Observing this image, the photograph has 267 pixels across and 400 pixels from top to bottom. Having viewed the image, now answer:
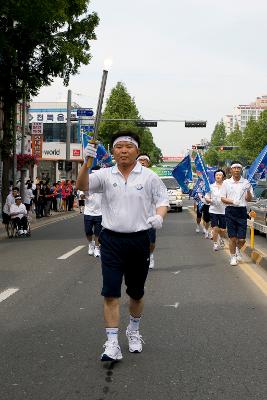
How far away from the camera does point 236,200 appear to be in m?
10.6

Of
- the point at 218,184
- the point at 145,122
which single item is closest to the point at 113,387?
the point at 218,184

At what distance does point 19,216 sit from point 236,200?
864 centimetres

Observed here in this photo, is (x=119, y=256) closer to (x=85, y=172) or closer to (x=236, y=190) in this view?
(x=85, y=172)

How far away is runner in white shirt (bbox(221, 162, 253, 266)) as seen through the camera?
10.6 meters

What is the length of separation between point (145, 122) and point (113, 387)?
3765 centimetres

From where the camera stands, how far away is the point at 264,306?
7.42 meters

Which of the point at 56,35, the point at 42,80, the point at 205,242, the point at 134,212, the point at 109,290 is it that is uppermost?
the point at 56,35

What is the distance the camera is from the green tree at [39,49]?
19145 mm

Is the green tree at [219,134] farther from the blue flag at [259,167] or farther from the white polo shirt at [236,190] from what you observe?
the white polo shirt at [236,190]

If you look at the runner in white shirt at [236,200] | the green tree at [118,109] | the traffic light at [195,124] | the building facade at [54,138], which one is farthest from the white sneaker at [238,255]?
the green tree at [118,109]

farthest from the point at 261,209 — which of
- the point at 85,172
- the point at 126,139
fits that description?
the point at 85,172

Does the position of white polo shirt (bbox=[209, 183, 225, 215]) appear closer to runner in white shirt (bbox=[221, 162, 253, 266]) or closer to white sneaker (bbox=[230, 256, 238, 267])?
white sneaker (bbox=[230, 256, 238, 267])

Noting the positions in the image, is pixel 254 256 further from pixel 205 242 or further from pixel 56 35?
pixel 56 35

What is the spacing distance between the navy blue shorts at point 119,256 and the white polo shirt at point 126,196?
0.07 m
